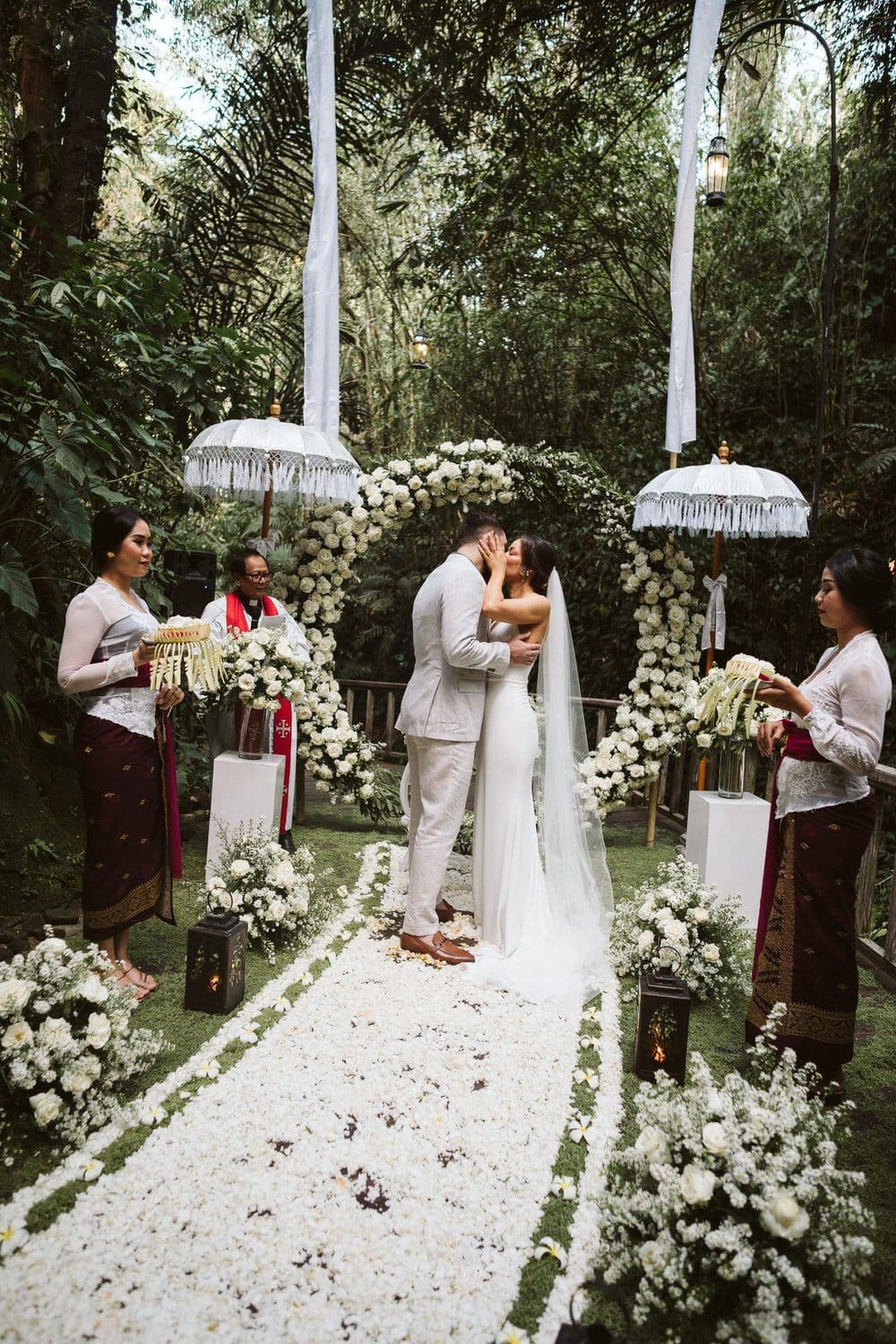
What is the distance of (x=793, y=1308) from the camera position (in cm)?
178

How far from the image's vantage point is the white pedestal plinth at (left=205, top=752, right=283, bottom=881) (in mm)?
4773

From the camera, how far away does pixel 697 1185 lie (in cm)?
192

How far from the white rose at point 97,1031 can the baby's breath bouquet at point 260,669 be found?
2.32 metres

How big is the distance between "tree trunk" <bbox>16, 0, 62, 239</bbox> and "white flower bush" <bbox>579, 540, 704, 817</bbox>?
4.41m

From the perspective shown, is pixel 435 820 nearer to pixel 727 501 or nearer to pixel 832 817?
pixel 832 817

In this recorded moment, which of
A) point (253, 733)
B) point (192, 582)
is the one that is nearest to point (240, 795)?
point (253, 733)

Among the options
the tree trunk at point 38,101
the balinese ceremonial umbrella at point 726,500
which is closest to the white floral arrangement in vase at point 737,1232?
the balinese ceremonial umbrella at point 726,500

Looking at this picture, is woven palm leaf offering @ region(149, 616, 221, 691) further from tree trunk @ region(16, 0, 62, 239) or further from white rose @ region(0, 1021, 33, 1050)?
tree trunk @ region(16, 0, 62, 239)

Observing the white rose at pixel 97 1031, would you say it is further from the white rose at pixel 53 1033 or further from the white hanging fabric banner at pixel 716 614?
the white hanging fabric banner at pixel 716 614

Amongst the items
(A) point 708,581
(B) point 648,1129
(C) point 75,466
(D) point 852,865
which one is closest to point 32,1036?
(B) point 648,1129

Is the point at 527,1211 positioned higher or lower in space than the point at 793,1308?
lower

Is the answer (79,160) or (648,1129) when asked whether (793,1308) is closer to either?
(648,1129)

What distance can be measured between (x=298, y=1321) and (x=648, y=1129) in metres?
0.87

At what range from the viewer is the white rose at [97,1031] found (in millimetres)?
2549
